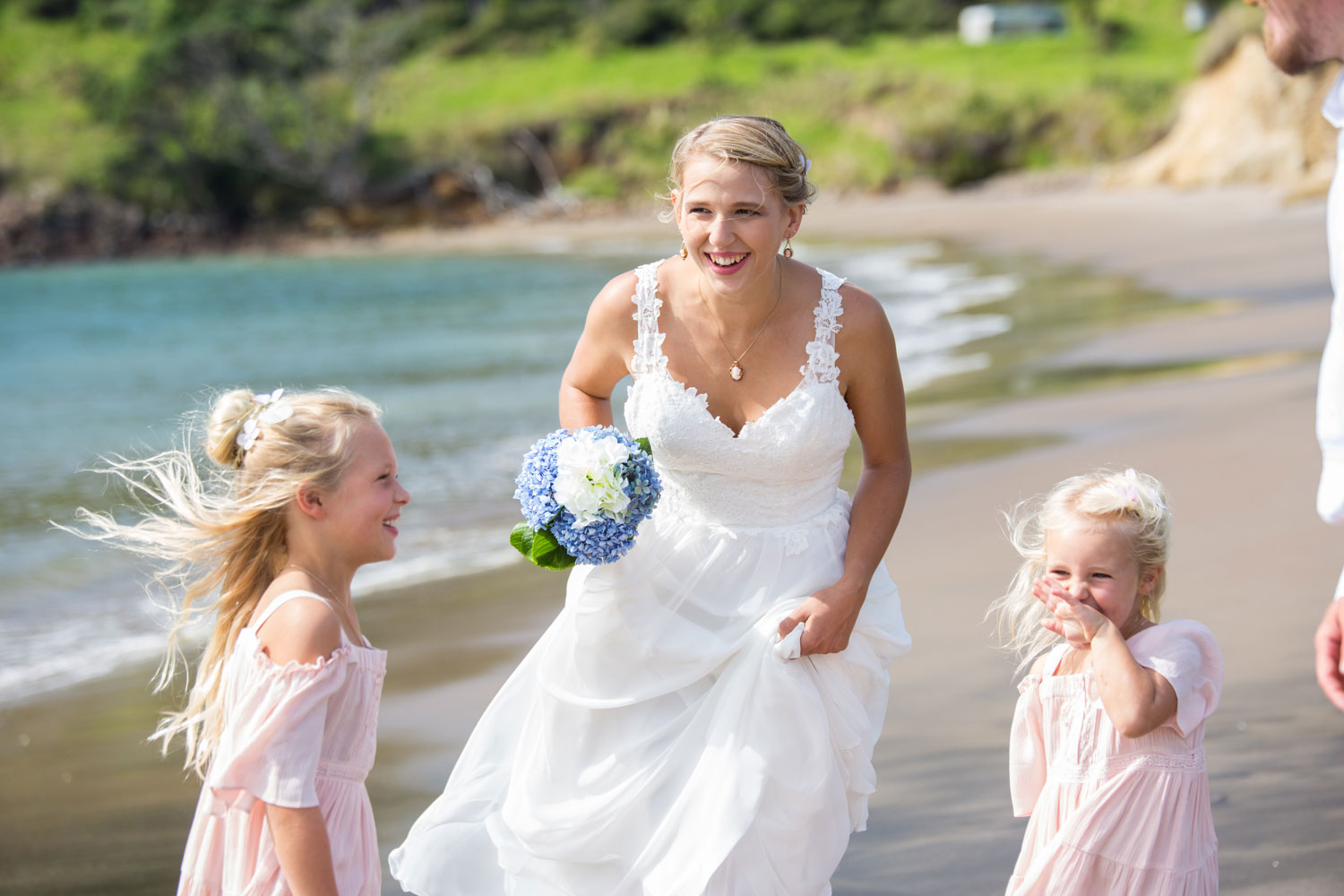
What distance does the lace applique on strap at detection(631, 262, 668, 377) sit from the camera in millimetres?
3641

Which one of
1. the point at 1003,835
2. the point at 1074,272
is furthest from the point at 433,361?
the point at 1003,835

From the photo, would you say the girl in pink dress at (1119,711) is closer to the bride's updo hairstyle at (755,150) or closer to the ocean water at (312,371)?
the bride's updo hairstyle at (755,150)

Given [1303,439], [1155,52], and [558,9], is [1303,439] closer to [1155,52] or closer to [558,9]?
[1155,52]

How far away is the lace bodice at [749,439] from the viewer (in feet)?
11.5

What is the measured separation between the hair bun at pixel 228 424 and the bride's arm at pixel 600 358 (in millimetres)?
924

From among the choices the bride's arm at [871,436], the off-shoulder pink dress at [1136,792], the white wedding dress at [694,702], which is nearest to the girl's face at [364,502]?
the white wedding dress at [694,702]

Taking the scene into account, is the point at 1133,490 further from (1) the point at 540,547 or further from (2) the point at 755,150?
(1) the point at 540,547

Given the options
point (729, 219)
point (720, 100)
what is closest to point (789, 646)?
point (729, 219)

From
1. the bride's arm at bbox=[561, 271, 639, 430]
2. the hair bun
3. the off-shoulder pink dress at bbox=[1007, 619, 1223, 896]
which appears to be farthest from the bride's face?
the off-shoulder pink dress at bbox=[1007, 619, 1223, 896]

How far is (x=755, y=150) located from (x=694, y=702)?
4.61ft

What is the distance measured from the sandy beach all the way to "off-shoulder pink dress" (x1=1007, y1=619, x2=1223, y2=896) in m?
0.65

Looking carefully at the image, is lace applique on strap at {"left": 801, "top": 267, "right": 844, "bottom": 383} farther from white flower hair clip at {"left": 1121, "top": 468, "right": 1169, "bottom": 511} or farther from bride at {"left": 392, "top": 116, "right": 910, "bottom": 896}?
white flower hair clip at {"left": 1121, "top": 468, "right": 1169, "bottom": 511}

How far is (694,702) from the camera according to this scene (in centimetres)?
348

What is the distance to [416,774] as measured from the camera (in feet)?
15.7
